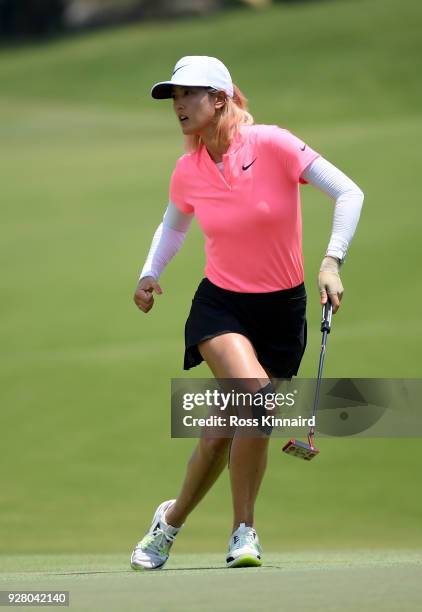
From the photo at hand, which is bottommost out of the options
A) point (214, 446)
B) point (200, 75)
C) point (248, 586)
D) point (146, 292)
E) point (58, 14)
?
point (248, 586)

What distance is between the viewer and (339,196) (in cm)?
523

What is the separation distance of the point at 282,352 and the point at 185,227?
0.69 metres

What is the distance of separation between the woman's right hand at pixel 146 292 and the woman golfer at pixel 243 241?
0.22 meters

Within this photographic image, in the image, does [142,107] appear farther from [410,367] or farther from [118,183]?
[410,367]

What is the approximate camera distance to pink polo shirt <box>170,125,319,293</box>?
5.19 meters

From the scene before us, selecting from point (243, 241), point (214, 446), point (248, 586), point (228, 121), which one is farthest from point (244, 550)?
point (228, 121)

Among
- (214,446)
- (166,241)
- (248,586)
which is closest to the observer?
(248,586)

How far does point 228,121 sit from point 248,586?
1.86 m

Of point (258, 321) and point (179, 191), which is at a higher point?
point (179, 191)

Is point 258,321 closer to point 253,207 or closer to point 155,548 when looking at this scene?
point 253,207

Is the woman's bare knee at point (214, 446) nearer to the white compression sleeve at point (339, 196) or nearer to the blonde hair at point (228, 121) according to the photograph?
the white compression sleeve at point (339, 196)

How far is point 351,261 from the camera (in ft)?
42.4

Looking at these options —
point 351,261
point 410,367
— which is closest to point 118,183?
point 351,261

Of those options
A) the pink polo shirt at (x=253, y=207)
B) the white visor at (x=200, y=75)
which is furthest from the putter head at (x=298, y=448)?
the white visor at (x=200, y=75)
